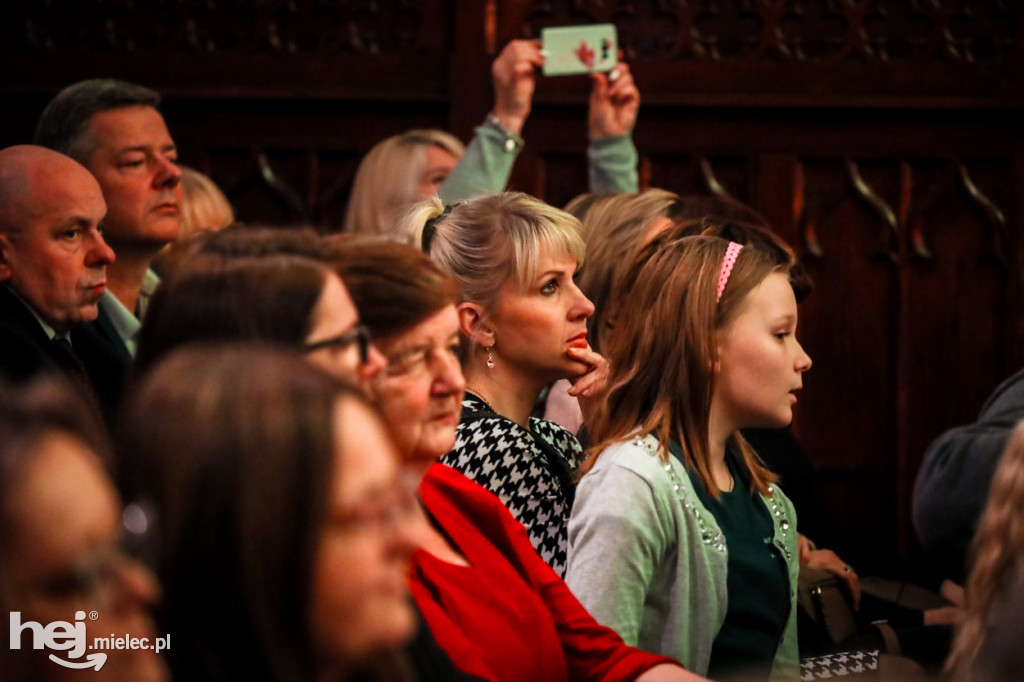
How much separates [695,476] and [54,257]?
1.28 m

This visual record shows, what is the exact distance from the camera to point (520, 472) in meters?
2.12

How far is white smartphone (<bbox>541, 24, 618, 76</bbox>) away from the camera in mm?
3689

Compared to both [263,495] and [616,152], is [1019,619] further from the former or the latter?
[616,152]

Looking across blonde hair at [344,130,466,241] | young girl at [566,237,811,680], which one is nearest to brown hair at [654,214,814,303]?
young girl at [566,237,811,680]

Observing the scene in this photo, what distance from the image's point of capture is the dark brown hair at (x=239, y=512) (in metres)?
0.90

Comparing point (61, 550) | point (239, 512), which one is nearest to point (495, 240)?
point (239, 512)

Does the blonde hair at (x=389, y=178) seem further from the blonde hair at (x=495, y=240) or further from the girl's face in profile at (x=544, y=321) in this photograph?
the girl's face in profile at (x=544, y=321)

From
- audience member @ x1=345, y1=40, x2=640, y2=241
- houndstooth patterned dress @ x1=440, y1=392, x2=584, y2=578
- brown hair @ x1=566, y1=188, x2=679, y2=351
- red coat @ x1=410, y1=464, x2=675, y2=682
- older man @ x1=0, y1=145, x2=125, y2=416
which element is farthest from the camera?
audience member @ x1=345, y1=40, x2=640, y2=241

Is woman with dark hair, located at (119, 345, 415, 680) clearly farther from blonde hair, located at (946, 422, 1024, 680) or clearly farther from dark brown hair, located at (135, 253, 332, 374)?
blonde hair, located at (946, 422, 1024, 680)

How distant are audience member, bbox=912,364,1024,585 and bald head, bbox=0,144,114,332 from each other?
5.63ft

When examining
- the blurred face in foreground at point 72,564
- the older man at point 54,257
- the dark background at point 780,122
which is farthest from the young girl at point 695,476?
the dark background at point 780,122

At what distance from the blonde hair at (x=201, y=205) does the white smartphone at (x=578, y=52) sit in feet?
3.29

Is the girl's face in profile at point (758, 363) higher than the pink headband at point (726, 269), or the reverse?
the pink headband at point (726, 269)

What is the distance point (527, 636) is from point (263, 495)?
0.84 meters
